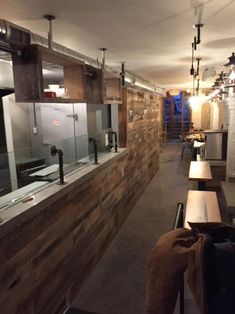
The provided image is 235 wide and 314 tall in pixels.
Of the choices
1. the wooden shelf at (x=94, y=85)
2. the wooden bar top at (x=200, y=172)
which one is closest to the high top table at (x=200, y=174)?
the wooden bar top at (x=200, y=172)

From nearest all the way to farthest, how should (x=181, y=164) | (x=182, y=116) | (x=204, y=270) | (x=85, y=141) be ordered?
(x=204, y=270)
(x=85, y=141)
(x=181, y=164)
(x=182, y=116)

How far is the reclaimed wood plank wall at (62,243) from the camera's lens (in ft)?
5.90

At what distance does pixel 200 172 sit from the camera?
4758mm

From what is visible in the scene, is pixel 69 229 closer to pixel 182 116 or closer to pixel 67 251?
pixel 67 251

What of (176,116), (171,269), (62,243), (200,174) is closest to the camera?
(171,269)

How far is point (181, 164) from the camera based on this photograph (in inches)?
349

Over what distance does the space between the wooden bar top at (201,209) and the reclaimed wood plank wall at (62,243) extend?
3.50 feet

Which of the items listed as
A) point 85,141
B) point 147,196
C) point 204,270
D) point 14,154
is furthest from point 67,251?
point 147,196

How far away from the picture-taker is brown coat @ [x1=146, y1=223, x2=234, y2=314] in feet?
4.26

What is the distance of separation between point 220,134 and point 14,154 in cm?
446

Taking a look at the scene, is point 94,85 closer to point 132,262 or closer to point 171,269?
point 132,262

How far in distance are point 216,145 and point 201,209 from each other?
2.91 meters

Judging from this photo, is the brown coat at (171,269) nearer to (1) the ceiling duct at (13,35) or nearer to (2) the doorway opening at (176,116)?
(1) the ceiling duct at (13,35)

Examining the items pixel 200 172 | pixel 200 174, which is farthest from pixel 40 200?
pixel 200 172
